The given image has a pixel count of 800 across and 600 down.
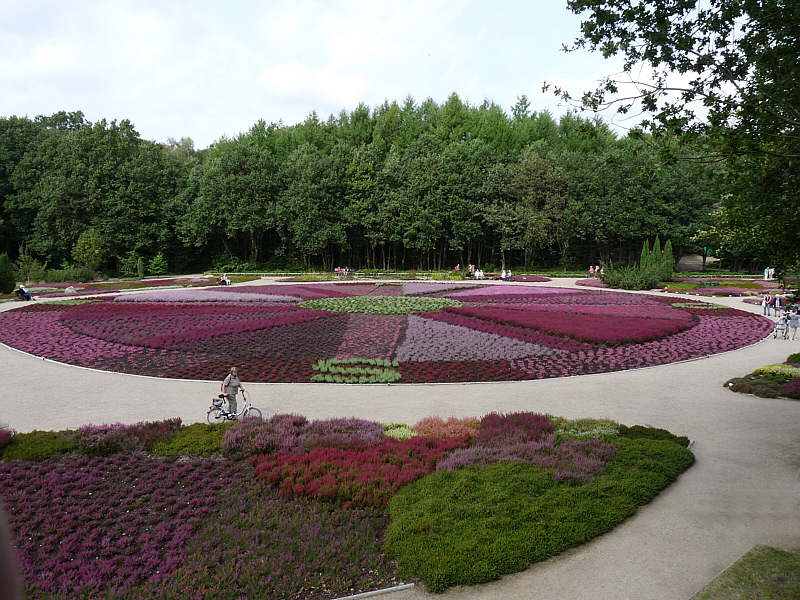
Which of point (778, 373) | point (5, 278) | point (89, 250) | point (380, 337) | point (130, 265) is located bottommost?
point (778, 373)

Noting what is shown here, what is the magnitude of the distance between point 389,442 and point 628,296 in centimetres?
2855

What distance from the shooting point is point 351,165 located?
6425 cm

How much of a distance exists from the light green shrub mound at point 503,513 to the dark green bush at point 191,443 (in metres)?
3.64

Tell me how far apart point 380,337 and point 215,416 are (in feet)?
30.6

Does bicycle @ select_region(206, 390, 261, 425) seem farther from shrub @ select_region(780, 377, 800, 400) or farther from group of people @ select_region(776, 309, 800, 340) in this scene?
group of people @ select_region(776, 309, 800, 340)

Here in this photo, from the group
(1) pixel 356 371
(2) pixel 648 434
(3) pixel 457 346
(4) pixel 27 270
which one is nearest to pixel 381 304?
(3) pixel 457 346

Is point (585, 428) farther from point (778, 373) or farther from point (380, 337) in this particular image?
point (380, 337)

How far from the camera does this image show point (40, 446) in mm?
8828

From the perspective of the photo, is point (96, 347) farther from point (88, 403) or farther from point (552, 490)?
point (552, 490)

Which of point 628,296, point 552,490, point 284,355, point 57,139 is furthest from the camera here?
point 57,139

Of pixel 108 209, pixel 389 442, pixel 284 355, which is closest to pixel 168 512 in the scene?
pixel 389 442

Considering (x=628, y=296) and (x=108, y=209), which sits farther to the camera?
(x=108, y=209)

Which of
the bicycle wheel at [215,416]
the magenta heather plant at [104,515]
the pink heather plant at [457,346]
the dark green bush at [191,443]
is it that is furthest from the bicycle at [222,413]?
the pink heather plant at [457,346]

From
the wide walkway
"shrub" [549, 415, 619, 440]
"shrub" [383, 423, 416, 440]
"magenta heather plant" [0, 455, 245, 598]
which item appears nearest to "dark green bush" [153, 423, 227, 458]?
"magenta heather plant" [0, 455, 245, 598]
